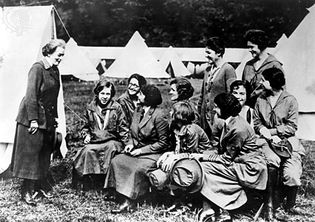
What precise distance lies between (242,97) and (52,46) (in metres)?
1.77

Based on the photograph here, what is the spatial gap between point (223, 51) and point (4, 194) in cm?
242

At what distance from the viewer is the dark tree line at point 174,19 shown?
395 centimetres

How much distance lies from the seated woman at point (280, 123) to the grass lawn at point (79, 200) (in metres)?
0.13

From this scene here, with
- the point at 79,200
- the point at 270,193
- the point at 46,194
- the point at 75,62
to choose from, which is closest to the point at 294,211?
Answer: the point at 270,193

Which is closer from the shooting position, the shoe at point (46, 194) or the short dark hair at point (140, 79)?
the short dark hair at point (140, 79)

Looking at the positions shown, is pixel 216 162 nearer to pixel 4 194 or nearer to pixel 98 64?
pixel 98 64

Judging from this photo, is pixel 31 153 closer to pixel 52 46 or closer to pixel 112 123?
pixel 112 123

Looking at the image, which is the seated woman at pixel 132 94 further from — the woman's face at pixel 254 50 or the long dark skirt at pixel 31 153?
the woman's face at pixel 254 50

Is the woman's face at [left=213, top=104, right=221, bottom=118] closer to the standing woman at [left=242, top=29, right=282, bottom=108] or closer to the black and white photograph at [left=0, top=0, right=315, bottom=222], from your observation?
the black and white photograph at [left=0, top=0, right=315, bottom=222]

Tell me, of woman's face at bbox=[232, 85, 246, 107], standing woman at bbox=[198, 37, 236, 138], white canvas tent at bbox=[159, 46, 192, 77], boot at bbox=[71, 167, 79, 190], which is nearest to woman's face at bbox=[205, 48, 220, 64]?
standing woman at bbox=[198, 37, 236, 138]

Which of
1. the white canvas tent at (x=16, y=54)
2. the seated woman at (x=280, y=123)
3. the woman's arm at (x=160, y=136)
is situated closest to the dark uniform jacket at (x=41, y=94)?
the white canvas tent at (x=16, y=54)

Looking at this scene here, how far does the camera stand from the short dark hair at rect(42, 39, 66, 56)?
4141mm

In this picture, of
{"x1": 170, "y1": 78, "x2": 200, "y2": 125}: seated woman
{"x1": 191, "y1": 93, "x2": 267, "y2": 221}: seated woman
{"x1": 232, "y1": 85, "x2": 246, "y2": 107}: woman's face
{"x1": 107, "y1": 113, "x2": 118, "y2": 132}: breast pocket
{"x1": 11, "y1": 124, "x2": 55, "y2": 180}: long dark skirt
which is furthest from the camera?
{"x1": 11, "y1": 124, "x2": 55, "y2": 180}: long dark skirt

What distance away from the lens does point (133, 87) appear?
159 inches
